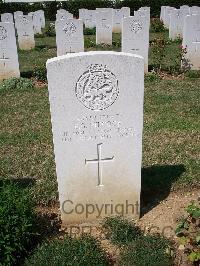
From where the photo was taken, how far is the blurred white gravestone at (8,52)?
10094 mm

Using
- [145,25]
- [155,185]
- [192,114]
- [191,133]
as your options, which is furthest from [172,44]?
[155,185]

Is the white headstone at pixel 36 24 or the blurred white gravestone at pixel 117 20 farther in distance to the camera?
the white headstone at pixel 36 24

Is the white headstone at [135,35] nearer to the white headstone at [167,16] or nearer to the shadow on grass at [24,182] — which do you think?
the shadow on grass at [24,182]

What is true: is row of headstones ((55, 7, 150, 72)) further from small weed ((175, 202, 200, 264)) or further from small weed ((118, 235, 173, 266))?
small weed ((118, 235, 173, 266))

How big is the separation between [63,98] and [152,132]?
3.26 meters

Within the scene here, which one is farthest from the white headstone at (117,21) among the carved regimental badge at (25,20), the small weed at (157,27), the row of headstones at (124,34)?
the row of headstones at (124,34)

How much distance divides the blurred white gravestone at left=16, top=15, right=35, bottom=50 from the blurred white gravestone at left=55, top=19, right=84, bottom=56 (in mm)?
4394

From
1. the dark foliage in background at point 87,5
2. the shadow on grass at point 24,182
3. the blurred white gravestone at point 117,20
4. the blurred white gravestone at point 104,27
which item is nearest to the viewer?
the shadow on grass at point 24,182

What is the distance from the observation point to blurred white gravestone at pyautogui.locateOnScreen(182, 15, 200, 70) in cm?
1037

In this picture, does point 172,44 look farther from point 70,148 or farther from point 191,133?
point 70,148

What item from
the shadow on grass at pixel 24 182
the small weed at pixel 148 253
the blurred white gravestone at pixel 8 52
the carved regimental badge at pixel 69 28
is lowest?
the shadow on grass at pixel 24 182

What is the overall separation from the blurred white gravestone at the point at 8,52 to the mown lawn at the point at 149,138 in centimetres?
113

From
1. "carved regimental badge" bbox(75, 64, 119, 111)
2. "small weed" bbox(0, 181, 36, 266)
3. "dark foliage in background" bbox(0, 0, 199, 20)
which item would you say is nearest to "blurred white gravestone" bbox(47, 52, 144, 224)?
"carved regimental badge" bbox(75, 64, 119, 111)

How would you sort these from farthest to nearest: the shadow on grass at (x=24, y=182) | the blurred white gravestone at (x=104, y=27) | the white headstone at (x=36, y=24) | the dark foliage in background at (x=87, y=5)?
the dark foliage in background at (x=87, y=5)
the white headstone at (x=36, y=24)
the blurred white gravestone at (x=104, y=27)
the shadow on grass at (x=24, y=182)
